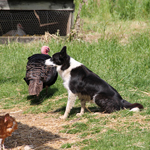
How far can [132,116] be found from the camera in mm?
4574

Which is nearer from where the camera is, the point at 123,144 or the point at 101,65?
the point at 123,144

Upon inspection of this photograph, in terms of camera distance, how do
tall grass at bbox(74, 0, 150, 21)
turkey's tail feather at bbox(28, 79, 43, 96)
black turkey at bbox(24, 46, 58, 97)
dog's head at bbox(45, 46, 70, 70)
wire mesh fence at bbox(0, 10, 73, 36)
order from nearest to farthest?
dog's head at bbox(45, 46, 70, 70), turkey's tail feather at bbox(28, 79, 43, 96), black turkey at bbox(24, 46, 58, 97), wire mesh fence at bbox(0, 10, 73, 36), tall grass at bbox(74, 0, 150, 21)

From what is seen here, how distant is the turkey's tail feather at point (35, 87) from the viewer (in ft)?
17.9

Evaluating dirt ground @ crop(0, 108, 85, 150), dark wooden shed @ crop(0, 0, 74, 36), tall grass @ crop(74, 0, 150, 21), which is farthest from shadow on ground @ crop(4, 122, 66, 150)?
tall grass @ crop(74, 0, 150, 21)

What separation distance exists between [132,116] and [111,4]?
37.5 ft

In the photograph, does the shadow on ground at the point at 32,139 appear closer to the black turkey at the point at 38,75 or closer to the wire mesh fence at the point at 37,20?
the black turkey at the point at 38,75

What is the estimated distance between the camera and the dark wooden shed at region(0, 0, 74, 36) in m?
9.97

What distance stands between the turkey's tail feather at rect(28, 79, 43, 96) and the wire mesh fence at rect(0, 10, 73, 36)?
6259 millimetres

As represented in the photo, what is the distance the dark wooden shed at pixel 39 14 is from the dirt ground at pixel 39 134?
5.61 meters

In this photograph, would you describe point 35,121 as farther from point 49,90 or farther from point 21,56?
point 21,56

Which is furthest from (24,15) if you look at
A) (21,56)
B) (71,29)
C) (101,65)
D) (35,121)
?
(35,121)

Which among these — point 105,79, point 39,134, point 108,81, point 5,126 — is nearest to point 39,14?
point 105,79

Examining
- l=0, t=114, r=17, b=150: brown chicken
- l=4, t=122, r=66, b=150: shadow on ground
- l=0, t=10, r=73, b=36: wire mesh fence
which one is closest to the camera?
l=0, t=114, r=17, b=150: brown chicken

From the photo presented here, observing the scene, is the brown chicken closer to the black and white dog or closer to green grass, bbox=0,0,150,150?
green grass, bbox=0,0,150,150
